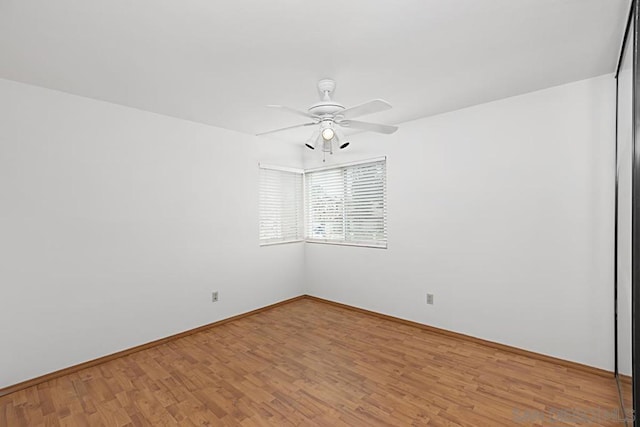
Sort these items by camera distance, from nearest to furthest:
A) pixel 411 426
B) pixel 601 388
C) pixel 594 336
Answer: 1. pixel 411 426
2. pixel 601 388
3. pixel 594 336

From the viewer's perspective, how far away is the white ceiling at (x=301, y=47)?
1.72 metres

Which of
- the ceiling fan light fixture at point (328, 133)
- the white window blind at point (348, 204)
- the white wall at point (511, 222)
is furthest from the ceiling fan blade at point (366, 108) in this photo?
the white window blind at point (348, 204)

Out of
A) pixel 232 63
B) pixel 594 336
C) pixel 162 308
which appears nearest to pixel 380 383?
pixel 594 336

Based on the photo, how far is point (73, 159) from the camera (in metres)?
2.84

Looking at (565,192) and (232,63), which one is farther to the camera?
(565,192)

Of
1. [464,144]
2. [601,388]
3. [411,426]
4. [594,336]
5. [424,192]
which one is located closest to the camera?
[411,426]

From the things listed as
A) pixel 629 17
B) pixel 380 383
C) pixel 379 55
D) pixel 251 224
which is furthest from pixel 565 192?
pixel 251 224

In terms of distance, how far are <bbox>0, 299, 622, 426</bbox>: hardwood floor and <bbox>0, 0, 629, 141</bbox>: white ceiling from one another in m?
2.47

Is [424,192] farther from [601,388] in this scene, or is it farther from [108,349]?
[108,349]

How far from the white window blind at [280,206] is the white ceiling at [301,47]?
5.71 ft

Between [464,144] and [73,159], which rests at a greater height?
[464,144]

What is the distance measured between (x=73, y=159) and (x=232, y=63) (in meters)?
→ 1.78

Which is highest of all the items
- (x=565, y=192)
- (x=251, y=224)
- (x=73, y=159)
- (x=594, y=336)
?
(x=73, y=159)

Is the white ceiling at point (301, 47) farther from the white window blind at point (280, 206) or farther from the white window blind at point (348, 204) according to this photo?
the white window blind at point (280, 206)
